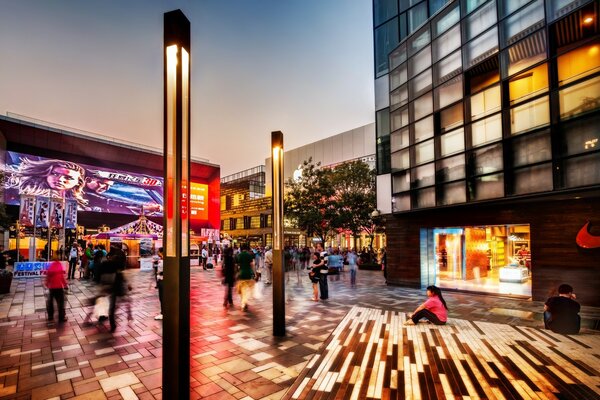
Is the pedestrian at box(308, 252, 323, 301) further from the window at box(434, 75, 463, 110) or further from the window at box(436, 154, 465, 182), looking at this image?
the window at box(434, 75, 463, 110)

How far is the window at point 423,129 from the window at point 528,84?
312cm

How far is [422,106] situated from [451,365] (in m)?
11.1

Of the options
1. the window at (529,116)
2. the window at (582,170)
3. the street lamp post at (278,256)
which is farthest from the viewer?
the window at (529,116)

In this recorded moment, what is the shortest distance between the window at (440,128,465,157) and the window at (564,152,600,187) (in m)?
3.48

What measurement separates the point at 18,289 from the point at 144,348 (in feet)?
36.1

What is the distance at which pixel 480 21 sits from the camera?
11.4 metres

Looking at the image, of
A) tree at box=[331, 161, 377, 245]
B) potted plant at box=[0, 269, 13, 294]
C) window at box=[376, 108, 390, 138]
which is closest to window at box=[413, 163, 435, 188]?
window at box=[376, 108, 390, 138]

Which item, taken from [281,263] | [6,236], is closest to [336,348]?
[281,263]

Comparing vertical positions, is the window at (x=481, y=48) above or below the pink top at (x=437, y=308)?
above

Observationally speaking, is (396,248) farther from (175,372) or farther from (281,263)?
(175,372)

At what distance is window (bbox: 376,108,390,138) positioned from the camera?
15664 millimetres

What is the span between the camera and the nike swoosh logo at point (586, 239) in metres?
9.02

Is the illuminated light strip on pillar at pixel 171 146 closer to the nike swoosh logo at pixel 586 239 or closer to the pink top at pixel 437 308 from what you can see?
the pink top at pixel 437 308

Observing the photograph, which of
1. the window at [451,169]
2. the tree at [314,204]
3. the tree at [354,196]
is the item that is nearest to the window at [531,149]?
the window at [451,169]
